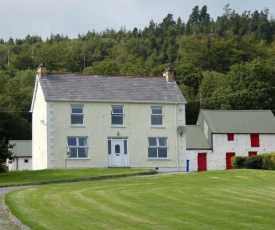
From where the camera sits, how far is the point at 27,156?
80812 mm

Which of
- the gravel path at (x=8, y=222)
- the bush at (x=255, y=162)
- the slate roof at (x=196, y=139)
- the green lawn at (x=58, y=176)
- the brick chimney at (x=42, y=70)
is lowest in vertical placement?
the gravel path at (x=8, y=222)

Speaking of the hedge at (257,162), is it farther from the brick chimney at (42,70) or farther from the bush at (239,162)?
the brick chimney at (42,70)

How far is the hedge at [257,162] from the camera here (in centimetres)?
4619

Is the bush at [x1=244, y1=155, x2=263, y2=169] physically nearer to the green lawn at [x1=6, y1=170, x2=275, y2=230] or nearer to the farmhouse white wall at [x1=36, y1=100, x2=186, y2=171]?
the farmhouse white wall at [x1=36, y1=100, x2=186, y2=171]

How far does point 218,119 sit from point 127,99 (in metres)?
17.1

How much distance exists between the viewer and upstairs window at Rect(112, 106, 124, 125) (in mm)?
50531

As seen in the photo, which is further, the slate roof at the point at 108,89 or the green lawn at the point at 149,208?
the slate roof at the point at 108,89

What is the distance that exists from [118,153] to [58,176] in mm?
9409

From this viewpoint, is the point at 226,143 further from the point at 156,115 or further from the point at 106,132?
the point at 106,132

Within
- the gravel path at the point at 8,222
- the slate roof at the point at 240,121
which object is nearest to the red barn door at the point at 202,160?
the slate roof at the point at 240,121

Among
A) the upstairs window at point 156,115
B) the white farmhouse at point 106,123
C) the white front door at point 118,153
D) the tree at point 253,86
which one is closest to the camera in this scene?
the white farmhouse at point 106,123

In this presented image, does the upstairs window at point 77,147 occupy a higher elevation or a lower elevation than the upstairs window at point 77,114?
lower

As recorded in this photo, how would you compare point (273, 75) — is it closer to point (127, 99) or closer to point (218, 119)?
point (218, 119)

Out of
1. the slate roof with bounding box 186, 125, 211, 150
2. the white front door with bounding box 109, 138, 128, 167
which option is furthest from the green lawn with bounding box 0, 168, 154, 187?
the slate roof with bounding box 186, 125, 211, 150
